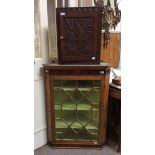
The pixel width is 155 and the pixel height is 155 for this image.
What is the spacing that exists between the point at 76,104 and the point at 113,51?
93 centimetres

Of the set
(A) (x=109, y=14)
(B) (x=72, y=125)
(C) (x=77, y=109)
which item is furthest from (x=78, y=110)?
(A) (x=109, y=14)

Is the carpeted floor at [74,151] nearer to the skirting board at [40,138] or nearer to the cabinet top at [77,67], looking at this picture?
the skirting board at [40,138]

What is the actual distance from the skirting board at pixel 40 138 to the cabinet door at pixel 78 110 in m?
0.13

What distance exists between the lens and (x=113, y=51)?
9.71 ft

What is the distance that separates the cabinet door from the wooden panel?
646mm

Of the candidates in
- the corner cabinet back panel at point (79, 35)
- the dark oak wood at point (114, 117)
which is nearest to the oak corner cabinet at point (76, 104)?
the corner cabinet back panel at point (79, 35)

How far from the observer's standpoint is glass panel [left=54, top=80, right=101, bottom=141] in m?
2.44

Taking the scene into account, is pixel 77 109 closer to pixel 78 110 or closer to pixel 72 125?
pixel 78 110

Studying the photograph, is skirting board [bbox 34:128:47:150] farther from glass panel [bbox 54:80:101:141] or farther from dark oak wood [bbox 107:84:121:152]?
dark oak wood [bbox 107:84:121:152]

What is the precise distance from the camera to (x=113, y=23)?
2613 millimetres

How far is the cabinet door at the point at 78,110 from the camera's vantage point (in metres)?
2.42
